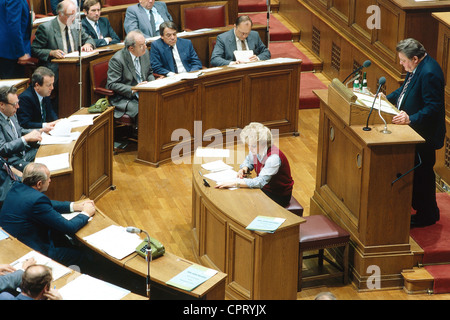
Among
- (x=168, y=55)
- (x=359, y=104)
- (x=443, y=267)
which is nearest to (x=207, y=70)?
(x=168, y=55)

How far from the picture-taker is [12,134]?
Result: 6.09m

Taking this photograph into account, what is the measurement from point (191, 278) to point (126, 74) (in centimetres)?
363

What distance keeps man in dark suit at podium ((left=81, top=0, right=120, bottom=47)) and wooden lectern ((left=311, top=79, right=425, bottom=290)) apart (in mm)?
3423

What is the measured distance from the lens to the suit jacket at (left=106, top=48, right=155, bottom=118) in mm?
7508

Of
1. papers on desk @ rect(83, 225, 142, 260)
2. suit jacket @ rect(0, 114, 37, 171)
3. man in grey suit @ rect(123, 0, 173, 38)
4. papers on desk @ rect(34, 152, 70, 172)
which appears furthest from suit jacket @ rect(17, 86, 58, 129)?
man in grey suit @ rect(123, 0, 173, 38)

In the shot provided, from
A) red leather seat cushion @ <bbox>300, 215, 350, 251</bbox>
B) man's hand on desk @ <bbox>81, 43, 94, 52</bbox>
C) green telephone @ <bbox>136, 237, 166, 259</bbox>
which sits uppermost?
man's hand on desk @ <bbox>81, 43, 94, 52</bbox>

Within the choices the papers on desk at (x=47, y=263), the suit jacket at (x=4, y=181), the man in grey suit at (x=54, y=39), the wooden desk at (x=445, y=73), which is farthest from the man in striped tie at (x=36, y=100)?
the wooden desk at (x=445, y=73)

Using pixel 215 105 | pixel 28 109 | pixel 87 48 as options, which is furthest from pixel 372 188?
pixel 87 48

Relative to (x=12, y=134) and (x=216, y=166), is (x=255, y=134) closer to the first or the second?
(x=216, y=166)

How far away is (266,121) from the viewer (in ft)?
26.7

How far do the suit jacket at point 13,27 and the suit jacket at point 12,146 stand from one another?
1.70m

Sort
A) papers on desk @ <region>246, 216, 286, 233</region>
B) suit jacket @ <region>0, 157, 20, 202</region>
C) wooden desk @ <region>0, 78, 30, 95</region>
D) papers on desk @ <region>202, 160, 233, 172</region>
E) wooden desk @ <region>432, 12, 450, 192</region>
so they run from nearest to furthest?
papers on desk @ <region>246, 216, 286, 233</region> → suit jacket @ <region>0, 157, 20, 202</region> → papers on desk @ <region>202, 160, 233, 172</region> → wooden desk @ <region>432, 12, 450, 192</region> → wooden desk @ <region>0, 78, 30, 95</region>

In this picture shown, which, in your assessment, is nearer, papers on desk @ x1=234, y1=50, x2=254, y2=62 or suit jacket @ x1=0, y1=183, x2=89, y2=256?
suit jacket @ x1=0, y1=183, x2=89, y2=256

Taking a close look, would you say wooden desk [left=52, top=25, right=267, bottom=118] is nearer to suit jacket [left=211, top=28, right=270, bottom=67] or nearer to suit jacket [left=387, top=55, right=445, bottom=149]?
suit jacket [left=211, top=28, right=270, bottom=67]
